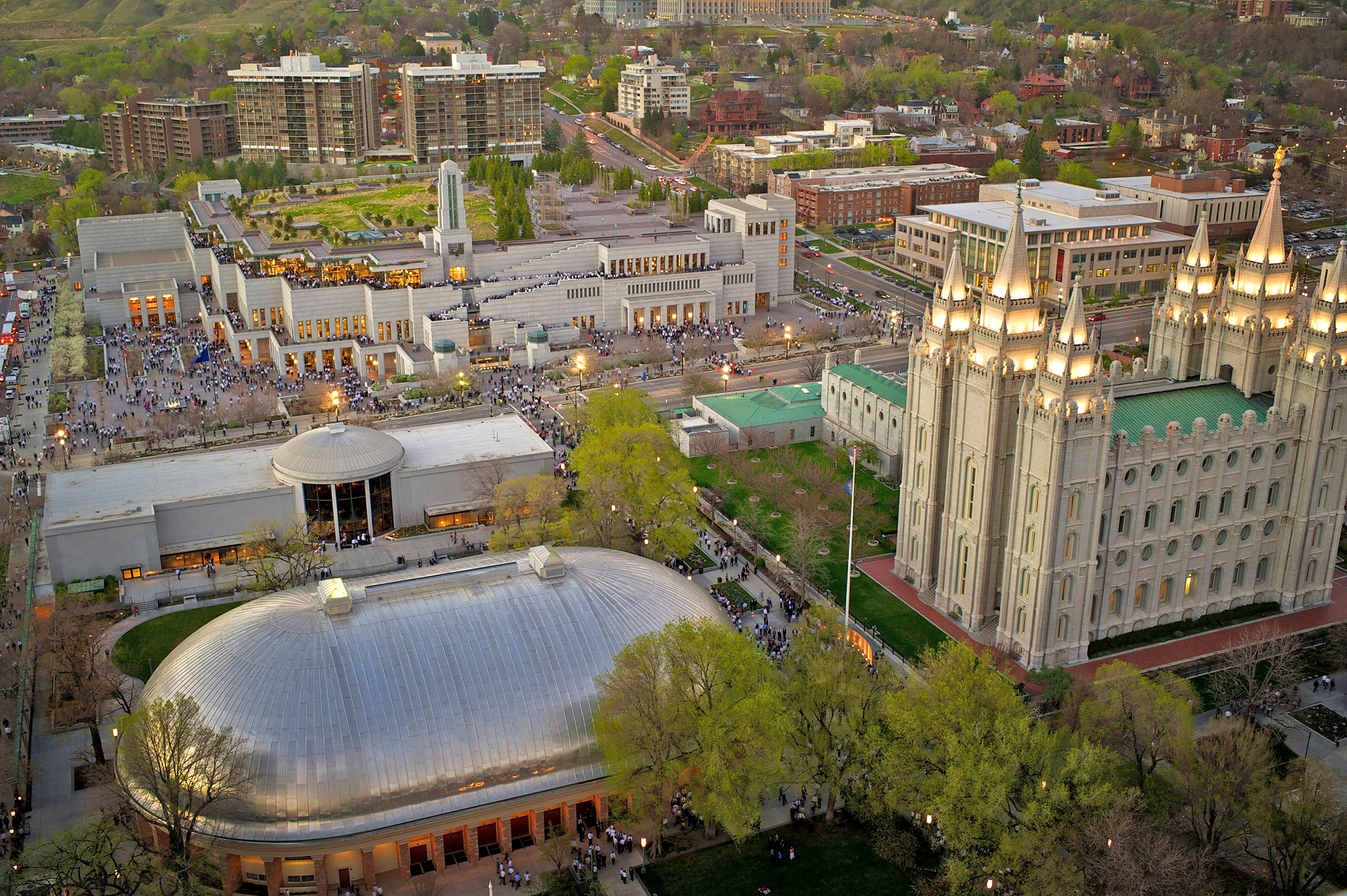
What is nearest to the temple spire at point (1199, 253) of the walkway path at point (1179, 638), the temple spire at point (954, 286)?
the temple spire at point (954, 286)

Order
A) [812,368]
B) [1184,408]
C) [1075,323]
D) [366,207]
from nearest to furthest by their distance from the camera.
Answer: [1075,323] → [1184,408] → [812,368] → [366,207]

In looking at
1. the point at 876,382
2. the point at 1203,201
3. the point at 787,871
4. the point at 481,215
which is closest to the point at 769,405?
the point at 876,382

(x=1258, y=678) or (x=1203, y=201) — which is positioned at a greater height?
(x=1203, y=201)

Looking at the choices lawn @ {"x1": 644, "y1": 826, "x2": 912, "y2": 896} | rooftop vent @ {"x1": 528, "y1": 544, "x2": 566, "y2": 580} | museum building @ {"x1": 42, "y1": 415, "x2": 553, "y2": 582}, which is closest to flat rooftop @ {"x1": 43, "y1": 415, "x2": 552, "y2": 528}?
museum building @ {"x1": 42, "y1": 415, "x2": 553, "y2": 582}

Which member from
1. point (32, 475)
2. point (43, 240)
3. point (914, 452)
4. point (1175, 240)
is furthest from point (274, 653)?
point (43, 240)

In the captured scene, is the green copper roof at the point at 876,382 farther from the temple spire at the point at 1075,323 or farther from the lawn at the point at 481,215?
the lawn at the point at 481,215

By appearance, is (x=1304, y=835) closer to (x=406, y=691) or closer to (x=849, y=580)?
(x=849, y=580)

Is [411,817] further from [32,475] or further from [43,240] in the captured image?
[43,240]

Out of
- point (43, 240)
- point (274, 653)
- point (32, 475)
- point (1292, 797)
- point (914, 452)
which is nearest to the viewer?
point (1292, 797)
